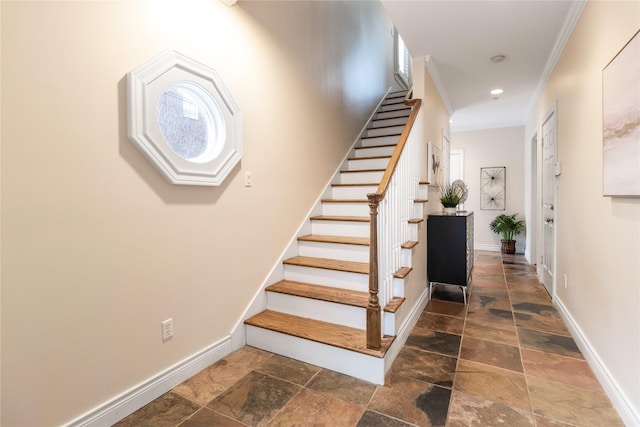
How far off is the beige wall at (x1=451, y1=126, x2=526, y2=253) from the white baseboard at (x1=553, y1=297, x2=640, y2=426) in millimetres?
4113

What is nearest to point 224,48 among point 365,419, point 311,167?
point 311,167

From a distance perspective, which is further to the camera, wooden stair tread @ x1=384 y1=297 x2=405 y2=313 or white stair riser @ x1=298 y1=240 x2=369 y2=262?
white stair riser @ x1=298 y1=240 x2=369 y2=262

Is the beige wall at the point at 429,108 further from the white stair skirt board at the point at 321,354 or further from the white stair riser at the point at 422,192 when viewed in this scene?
the white stair skirt board at the point at 321,354

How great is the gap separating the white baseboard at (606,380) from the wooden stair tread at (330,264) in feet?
4.84

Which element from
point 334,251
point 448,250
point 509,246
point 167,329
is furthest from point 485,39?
A: point 509,246

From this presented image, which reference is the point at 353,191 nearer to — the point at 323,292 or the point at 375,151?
the point at 375,151

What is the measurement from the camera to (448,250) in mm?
3352

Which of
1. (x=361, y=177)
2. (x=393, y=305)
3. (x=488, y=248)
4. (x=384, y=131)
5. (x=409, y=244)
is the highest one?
(x=384, y=131)

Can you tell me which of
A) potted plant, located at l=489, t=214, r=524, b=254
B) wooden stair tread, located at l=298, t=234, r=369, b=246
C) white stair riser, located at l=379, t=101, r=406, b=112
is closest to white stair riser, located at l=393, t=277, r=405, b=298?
wooden stair tread, located at l=298, t=234, r=369, b=246

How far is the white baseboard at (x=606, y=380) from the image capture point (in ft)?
4.92

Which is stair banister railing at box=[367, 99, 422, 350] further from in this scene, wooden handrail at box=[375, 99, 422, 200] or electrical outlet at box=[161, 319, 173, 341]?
electrical outlet at box=[161, 319, 173, 341]

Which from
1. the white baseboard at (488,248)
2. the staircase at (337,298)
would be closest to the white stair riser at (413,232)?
the staircase at (337,298)

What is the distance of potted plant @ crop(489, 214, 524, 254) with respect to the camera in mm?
6013

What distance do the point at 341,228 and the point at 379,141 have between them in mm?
1639
